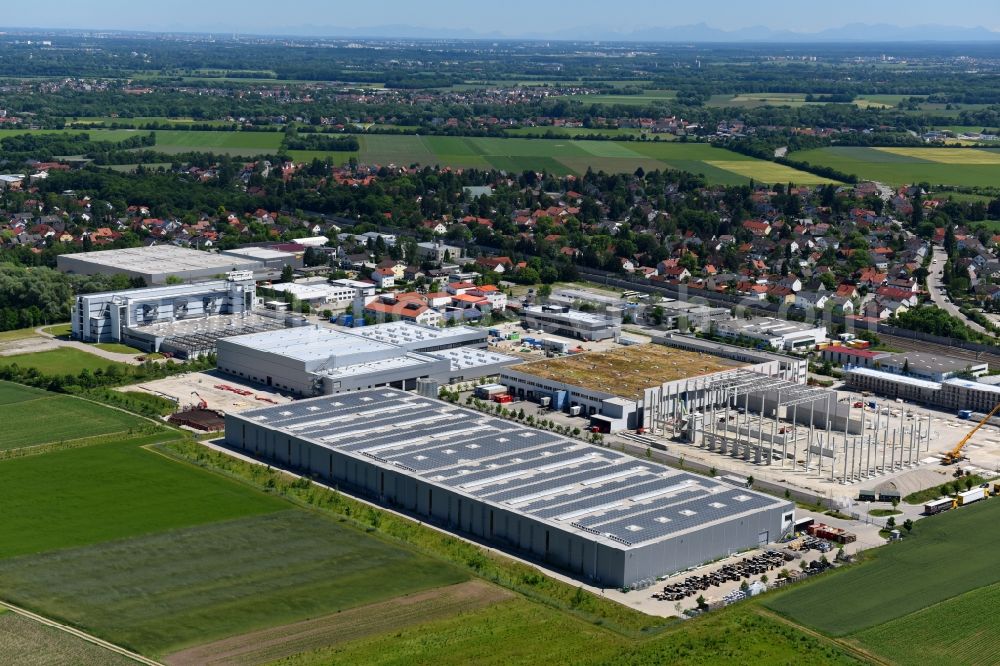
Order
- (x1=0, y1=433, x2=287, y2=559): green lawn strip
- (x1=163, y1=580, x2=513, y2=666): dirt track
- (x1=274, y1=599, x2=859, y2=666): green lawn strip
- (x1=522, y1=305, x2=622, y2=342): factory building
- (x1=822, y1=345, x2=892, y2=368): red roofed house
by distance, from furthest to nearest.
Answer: (x1=522, y1=305, x2=622, y2=342): factory building, (x1=822, y1=345, x2=892, y2=368): red roofed house, (x1=0, y1=433, x2=287, y2=559): green lawn strip, (x1=274, y1=599, x2=859, y2=666): green lawn strip, (x1=163, y1=580, x2=513, y2=666): dirt track

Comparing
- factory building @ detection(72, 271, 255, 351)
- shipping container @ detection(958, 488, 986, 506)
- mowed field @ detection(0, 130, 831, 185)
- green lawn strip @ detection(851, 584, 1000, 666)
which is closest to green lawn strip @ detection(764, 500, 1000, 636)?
green lawn strip @ detection(851, 584, 1000, 666)

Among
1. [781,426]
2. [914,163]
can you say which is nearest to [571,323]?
[781,426]

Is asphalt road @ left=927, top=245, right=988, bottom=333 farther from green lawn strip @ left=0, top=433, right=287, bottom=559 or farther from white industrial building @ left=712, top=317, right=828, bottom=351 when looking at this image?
green lawn strip @ left=0, top=433, right=287, bottom=559

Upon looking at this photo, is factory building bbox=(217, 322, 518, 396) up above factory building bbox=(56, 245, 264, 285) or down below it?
below

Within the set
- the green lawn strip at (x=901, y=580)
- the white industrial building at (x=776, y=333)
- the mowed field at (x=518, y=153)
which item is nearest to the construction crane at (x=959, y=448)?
the green lawn strip at (x=901, y=580)

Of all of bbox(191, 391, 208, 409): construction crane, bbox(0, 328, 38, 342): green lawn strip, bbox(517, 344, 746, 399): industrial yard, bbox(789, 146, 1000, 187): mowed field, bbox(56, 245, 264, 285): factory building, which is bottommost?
bbox(0, 328, 38, 342): green lawn strip

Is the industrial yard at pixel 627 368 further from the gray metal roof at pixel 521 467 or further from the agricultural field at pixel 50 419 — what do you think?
the agricultural field at pixel 50 419

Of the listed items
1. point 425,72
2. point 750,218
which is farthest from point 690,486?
point 425,72
